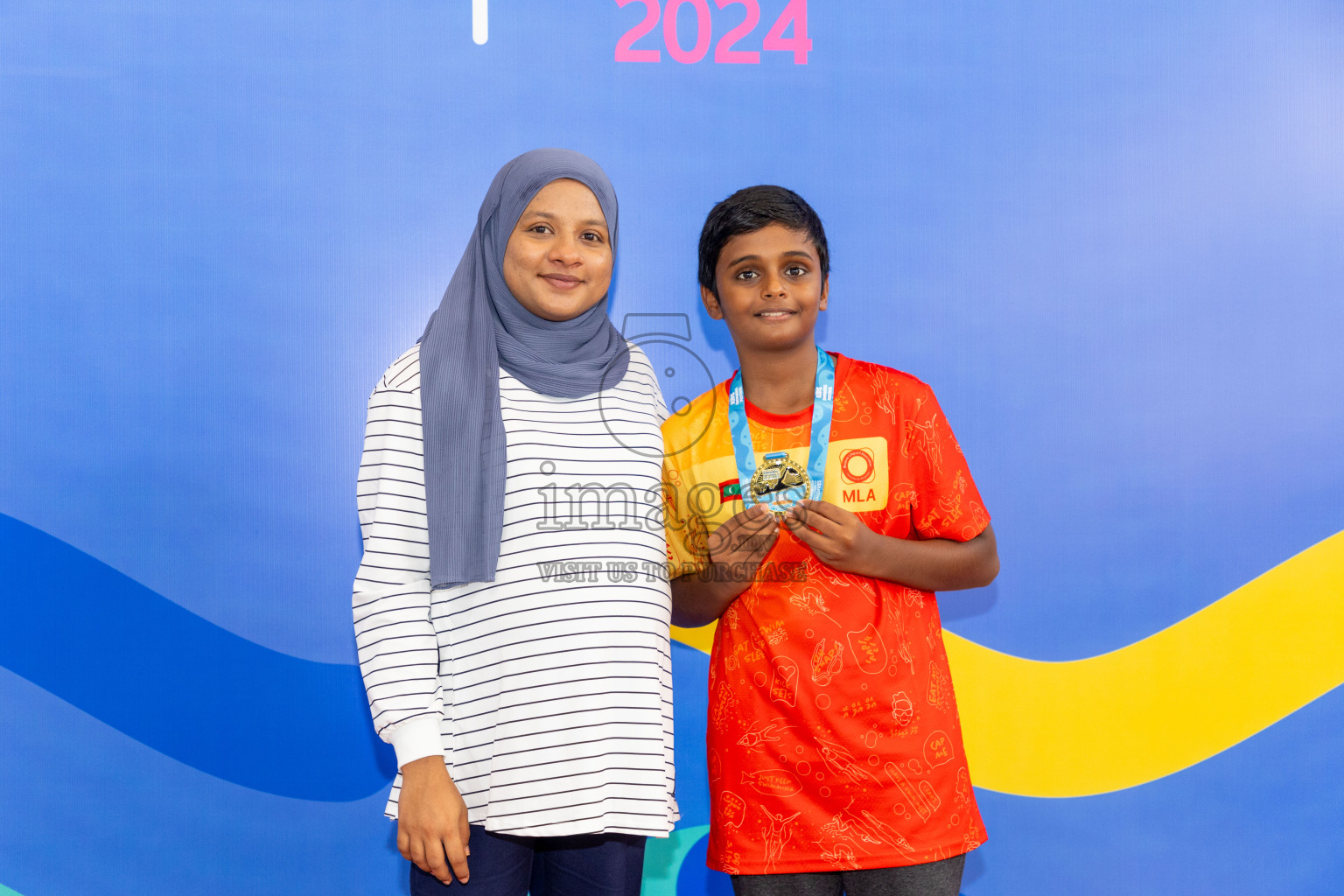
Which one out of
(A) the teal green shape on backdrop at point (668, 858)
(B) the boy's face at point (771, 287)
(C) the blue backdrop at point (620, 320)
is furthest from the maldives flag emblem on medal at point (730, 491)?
(A) the teal green shape on backdrop at point (668, 858)

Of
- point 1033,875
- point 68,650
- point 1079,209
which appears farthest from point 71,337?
point 1033,875

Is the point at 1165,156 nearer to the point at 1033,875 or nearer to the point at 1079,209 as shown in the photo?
the point at 1079,209

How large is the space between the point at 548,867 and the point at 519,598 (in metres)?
0.41

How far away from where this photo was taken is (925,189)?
7.37 feet

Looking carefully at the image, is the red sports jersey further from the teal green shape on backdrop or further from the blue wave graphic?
the blue wave graphic

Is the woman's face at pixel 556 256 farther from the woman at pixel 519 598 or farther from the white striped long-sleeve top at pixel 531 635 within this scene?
the white striped long-sleeve top at pixel 531 635

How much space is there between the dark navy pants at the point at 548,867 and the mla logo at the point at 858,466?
641mm

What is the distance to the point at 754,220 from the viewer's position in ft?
4.88

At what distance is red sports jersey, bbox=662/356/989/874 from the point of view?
1348mm

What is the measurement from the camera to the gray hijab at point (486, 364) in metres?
1.24

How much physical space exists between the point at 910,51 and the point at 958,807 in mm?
1761

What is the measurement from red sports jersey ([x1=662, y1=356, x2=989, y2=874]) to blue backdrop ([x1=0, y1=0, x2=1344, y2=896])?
2.47 ft

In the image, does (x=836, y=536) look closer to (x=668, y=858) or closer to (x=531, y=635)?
(x=531, y=635)

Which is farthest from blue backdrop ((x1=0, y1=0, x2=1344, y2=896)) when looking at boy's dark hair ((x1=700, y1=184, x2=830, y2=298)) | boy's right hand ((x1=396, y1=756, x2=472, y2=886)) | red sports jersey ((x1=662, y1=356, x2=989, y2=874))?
boy's right hand ((x1=396, y1=756, x2=472, y2=886))
